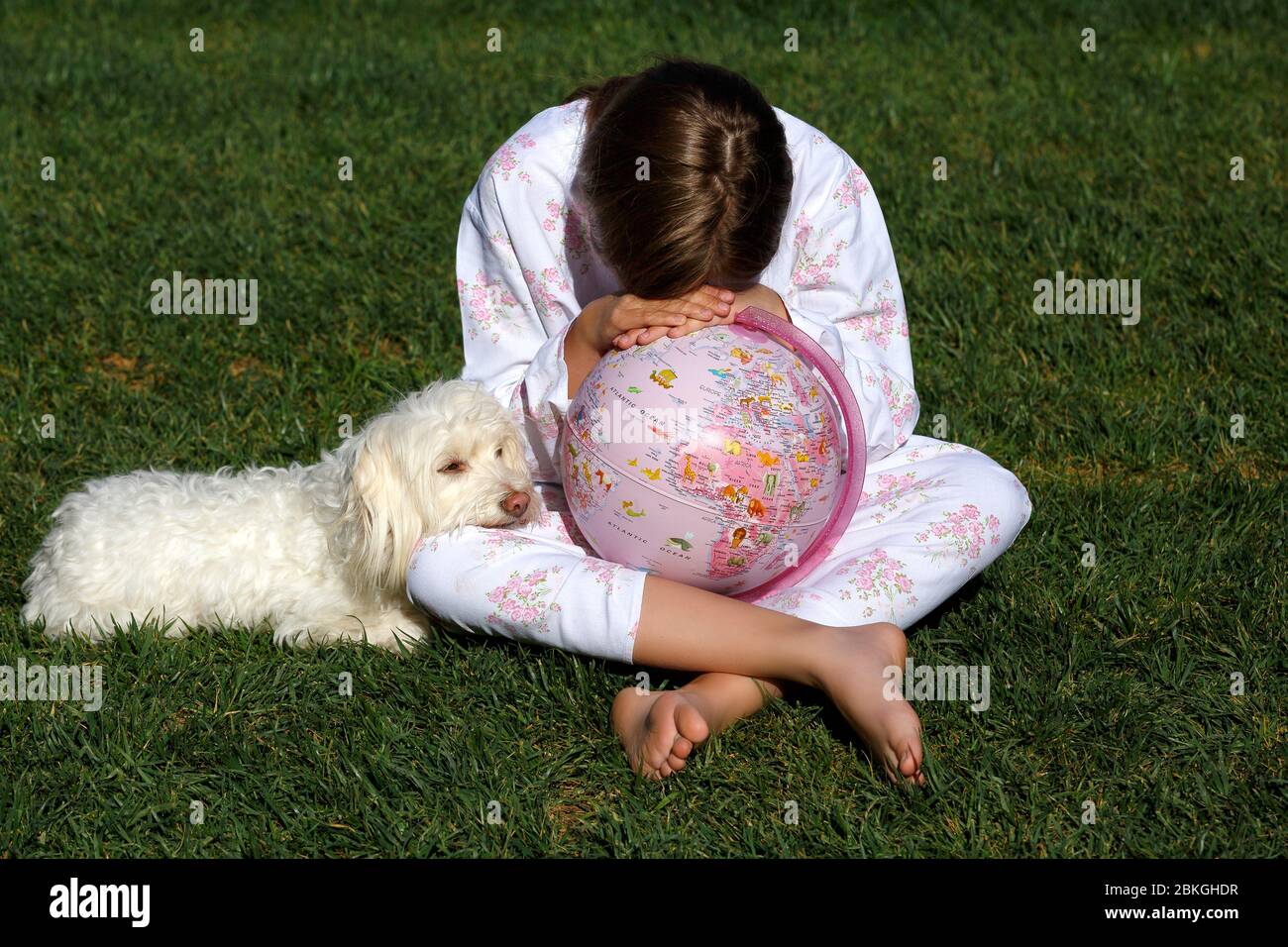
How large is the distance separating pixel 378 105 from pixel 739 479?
16.1 feet

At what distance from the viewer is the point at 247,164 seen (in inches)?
257

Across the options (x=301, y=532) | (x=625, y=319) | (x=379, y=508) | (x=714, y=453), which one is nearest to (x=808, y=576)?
(x=714, y=453)

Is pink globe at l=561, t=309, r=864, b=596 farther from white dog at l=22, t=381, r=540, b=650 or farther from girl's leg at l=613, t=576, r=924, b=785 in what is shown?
white dog at l=22, t=381, r=540, b=650

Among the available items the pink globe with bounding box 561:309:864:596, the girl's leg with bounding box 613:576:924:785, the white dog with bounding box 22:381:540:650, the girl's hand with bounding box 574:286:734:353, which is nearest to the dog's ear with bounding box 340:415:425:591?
the white dog with bounding box 22:381:540:650

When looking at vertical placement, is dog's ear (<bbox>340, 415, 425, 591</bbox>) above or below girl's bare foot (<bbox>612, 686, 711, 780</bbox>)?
above

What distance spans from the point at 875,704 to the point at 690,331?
3.16 feet

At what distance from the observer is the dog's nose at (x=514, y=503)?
10.9 ft

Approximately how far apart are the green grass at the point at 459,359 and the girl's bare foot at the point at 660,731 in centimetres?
6

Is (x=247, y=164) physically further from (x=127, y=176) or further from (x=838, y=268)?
(x=838, y=268)

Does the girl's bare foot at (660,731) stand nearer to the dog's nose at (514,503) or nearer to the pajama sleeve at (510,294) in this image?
the dog's nose at (514,503)

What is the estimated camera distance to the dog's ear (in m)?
3.29

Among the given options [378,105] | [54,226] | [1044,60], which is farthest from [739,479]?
[1044,60]
